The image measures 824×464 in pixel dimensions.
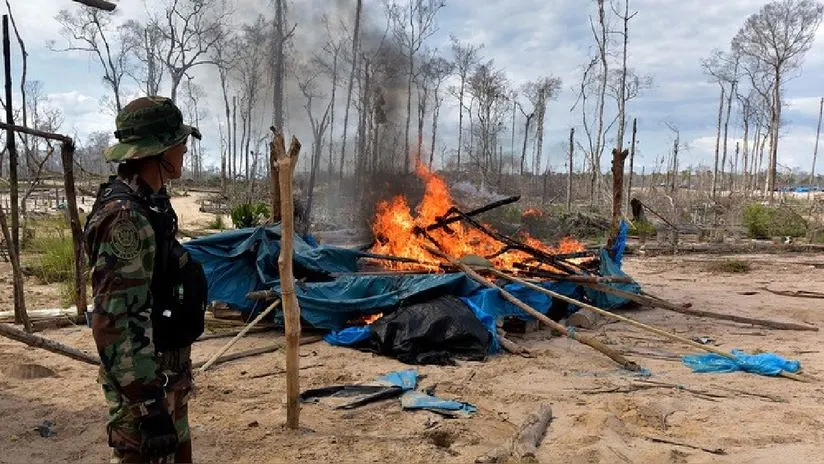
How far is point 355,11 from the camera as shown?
1833 cm

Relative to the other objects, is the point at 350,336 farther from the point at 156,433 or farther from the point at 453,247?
the point at 156,433

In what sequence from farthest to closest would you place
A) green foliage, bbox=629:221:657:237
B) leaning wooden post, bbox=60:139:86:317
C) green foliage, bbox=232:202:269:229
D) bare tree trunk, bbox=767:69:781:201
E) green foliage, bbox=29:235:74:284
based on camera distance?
bare tree trunk, bbox=767:69:781:201 → green foliage, bbox=629:221:657:237 → green foliage, bbox=232:202:269:229 → green foliage, bbox=29:235:74:284 → leaning wooden post, bbox=60:139:86:317

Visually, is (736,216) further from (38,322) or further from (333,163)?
(38,322)

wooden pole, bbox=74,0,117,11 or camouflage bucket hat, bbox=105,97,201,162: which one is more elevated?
wooden pole, bbox=74,0,117,11

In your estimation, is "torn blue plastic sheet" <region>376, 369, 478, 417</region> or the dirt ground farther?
"torn blue plastic sheet" <region>376, 369, 478, 417</region>

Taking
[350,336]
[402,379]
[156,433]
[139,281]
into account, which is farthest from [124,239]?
[350,336]

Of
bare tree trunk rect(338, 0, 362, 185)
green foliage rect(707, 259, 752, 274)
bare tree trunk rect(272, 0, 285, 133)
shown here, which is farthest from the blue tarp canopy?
bare tree trunk rect(338, 0, 362, 185)

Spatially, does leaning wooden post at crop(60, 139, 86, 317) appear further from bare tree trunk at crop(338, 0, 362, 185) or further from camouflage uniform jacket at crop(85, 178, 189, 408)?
bare tree trunk at crop(338, 0, 362, 185)

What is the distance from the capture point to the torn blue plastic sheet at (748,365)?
19.8ft

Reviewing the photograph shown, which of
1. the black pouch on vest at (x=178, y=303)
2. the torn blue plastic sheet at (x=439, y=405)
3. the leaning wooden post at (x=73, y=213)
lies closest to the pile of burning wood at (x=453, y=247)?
the torn blue plastic sheet at (x=439, y=405)

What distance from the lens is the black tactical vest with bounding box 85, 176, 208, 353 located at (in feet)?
7.68

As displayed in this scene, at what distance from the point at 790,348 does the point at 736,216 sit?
17571 millimetres

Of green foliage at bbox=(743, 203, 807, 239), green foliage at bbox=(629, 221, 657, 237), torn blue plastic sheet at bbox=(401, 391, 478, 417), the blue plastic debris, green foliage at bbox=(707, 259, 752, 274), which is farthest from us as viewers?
green foliage at bbox=(629, 221, 657, 237)

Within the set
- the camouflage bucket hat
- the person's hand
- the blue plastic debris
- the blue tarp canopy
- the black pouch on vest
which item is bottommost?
the blue plastic debris
